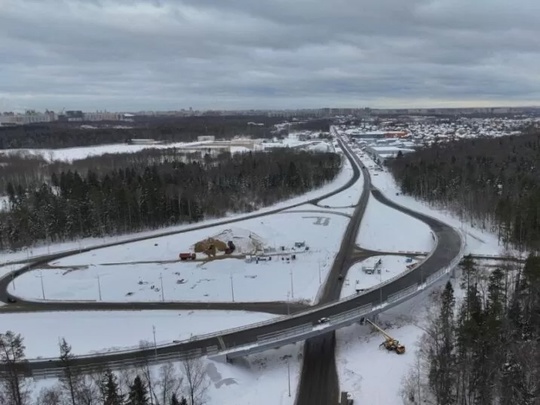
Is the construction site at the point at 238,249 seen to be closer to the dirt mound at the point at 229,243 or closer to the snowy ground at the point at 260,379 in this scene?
the dirt mound at the point at 229,243

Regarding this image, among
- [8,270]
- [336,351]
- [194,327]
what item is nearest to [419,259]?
[336,351]

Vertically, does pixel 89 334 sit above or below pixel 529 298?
below

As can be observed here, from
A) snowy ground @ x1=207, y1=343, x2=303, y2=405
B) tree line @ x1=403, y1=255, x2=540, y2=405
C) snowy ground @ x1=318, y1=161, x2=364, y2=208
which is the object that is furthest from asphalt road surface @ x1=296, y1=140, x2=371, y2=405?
snowy ground @ x1=318, y1=161, x2=364, y2=208

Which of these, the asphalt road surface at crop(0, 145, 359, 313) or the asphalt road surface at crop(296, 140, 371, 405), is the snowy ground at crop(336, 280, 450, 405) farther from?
the asphalt road surface at crop(0, 145, 359, 313)

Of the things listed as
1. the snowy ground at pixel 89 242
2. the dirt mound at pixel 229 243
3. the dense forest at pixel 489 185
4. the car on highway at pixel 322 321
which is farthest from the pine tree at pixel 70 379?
the dense forest at pixel 489 185

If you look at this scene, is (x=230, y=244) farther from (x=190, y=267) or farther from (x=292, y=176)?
(x=292, y=176)

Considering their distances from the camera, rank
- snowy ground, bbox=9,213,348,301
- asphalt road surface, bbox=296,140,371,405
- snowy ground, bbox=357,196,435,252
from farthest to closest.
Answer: snowy ground, bbox=357,196,435,252, snowy ground, bbox=9,213,348,301, asphalt road surface, bbox=296,140,371,405
